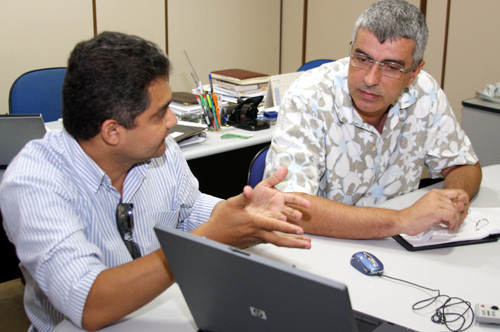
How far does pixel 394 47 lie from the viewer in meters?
1.62

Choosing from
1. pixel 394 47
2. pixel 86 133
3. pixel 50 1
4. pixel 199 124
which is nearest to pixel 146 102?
pixel 86 133

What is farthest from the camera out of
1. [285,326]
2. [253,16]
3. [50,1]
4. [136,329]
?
[253,16]

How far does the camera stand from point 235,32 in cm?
480

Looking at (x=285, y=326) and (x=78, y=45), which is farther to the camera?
(x=78, y=45)

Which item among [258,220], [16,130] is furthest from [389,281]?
[16,130]

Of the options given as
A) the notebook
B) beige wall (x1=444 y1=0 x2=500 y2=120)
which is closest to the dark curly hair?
the notebook

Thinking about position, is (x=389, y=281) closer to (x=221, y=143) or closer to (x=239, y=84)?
(x=221, y=143)

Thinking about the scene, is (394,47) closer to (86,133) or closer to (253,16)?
(86,133)

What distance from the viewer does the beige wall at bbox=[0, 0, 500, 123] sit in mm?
3662

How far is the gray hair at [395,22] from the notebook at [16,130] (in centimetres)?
126

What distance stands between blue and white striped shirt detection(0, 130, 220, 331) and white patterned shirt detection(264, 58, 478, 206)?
0.36 meters

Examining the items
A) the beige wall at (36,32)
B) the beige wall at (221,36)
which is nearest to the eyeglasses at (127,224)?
the beige wall at (36,32)

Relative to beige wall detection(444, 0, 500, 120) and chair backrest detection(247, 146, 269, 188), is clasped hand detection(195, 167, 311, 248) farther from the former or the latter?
beige wall detection(444, 0, 500, 120)

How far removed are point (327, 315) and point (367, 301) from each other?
42 cm
